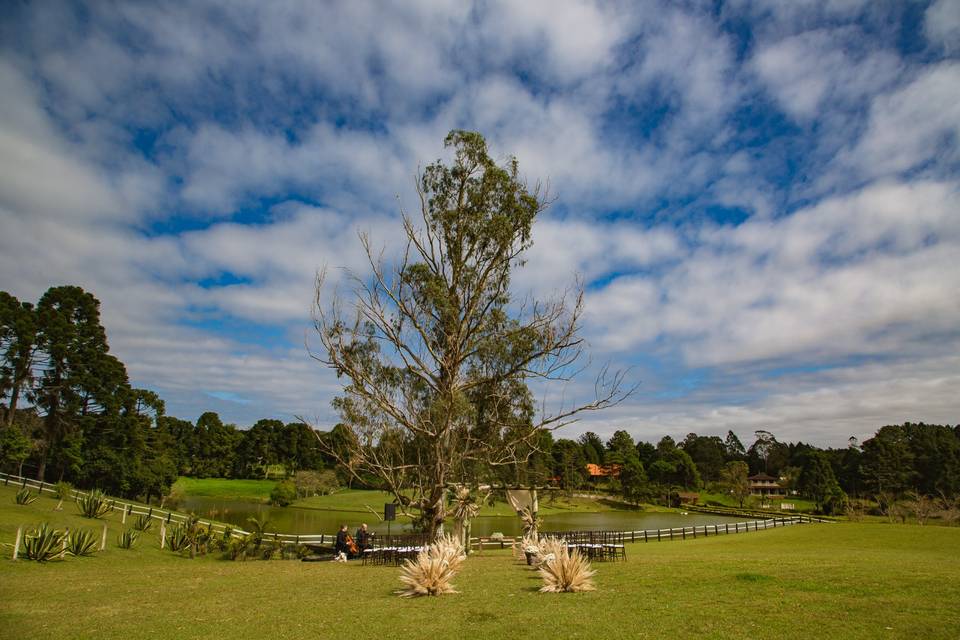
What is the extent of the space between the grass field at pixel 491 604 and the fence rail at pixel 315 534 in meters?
7.54

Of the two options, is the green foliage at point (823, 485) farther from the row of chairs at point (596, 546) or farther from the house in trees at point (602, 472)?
the row of chairs at point (596, 546)

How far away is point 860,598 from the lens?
8352 millimetres

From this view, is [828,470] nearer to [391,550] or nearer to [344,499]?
[344,499]

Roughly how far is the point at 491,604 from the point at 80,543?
1284 centimetres

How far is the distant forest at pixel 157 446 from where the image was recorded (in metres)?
35.0

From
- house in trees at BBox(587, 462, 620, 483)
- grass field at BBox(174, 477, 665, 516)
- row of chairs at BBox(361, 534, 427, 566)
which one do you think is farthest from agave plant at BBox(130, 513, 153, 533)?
house in trees at BBox(587, 462, 620, 483)

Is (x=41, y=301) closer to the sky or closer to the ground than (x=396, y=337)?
closer to the sky

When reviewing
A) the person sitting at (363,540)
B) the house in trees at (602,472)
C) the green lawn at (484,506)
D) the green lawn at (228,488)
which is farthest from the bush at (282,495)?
the house in trees at (602,472)

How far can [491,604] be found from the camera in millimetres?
9203

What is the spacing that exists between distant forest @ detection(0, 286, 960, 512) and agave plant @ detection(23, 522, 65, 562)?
8.02 metres

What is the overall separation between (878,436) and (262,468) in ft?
272

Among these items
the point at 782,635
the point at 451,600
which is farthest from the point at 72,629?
the point at 782,635

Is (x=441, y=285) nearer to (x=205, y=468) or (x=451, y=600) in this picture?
(x=451, y=600)

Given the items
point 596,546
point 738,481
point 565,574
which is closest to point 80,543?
point 565,574
